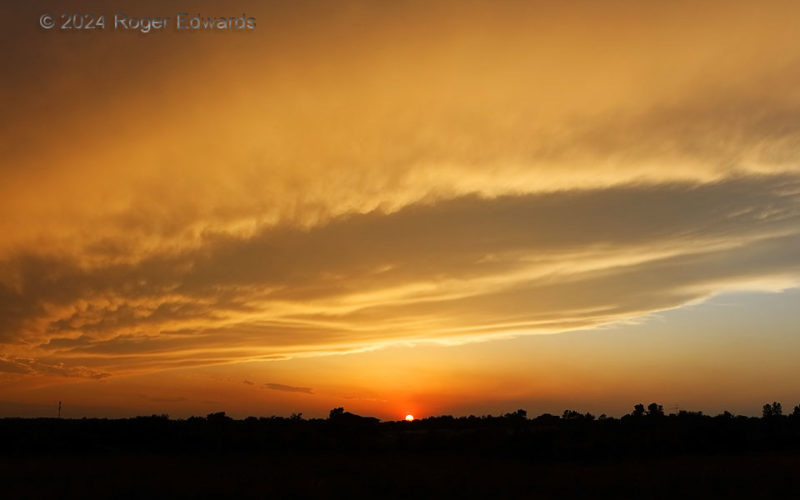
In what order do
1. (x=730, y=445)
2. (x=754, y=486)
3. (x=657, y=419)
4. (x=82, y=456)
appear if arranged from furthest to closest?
(x=657, y=419)
(x=730, y=445)
(x=82, y=456)
(x=754, y=486)

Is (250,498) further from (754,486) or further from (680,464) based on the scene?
(680,464)

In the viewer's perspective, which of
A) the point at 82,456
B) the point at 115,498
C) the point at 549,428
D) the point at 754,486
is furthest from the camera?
the point at 549,428

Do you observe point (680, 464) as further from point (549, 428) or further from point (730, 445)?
point (549, 428)

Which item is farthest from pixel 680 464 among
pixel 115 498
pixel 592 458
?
pixel 115 498

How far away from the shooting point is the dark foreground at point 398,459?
81.4ft

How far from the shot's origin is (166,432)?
144 feet

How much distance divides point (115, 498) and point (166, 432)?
22.6 meters

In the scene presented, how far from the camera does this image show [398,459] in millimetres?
35469

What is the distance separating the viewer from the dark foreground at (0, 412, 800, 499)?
24.8m

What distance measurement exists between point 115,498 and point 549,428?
3099cm

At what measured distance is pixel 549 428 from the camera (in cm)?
4572

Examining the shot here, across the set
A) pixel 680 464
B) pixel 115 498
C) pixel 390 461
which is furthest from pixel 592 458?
pixel 115 498

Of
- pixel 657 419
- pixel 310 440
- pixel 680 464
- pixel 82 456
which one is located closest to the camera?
pixel 680 464

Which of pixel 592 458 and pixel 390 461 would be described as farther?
pixel 592 458
